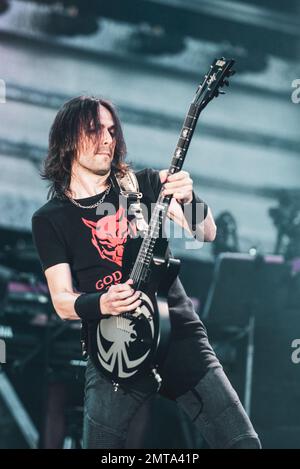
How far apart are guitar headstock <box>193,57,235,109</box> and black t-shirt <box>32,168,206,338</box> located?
50 cm

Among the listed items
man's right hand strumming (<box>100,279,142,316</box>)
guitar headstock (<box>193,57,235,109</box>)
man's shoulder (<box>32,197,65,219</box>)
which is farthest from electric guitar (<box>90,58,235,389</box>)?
man's shoulder (<box>32,197,65,219</box>)

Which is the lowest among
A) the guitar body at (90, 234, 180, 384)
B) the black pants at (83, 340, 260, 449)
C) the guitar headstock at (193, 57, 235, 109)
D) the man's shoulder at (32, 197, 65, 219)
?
the black pants at (83, 340, 260, 449)

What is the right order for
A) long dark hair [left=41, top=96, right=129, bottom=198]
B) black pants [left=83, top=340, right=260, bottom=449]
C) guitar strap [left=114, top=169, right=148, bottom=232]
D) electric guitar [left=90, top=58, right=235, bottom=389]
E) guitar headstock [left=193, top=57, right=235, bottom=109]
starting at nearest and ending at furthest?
black pants [left=83, top=340, right=260, bottom=449]
electric guitar [left=90, top=58, right=235, bottom=389]
guitar headstock [left=193, top=57, right=235, bottom=109]
guitar strap [left=114, top=169, right=148, bottom=232]
long dark hair [left=41, top=96, right=129, bottom=198]

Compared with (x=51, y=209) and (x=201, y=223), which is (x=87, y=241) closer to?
(x=51, y=209)

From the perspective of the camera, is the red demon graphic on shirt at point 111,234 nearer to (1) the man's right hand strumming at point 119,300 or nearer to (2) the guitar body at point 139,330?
(2) the guitar body at point 139,330

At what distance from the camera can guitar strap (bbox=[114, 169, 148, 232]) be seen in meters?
3.33

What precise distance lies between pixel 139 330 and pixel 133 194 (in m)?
0.60

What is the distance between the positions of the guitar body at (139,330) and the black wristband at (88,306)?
113 millimetres

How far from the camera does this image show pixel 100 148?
3.41m

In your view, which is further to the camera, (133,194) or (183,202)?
(133,194)

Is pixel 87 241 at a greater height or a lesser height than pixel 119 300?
greater

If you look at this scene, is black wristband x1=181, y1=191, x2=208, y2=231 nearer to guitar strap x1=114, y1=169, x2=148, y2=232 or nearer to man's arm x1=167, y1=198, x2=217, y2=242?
man's arm x1=167, y1=198, x2=217, y2=242

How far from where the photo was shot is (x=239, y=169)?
623cm

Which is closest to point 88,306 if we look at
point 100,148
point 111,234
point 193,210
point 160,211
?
point 111,234
